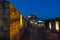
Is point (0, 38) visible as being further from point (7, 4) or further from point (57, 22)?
point (57, 22)

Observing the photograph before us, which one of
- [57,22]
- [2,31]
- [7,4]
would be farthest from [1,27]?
[57,22]

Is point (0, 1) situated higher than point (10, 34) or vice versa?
point (0, 1)

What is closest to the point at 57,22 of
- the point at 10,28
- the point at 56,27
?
the point at 56,27

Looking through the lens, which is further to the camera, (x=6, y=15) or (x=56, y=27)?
(x=56, y=27)

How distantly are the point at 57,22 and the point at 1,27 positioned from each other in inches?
704

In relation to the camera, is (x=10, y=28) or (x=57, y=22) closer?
(x=10, y=28)

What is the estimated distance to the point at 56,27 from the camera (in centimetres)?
2327

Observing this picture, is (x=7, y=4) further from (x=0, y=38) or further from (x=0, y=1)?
(x=0, y=38)

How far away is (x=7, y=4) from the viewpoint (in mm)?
5859

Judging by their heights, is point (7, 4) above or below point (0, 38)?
above

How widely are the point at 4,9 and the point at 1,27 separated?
0.80m

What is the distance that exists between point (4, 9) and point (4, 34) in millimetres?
1095

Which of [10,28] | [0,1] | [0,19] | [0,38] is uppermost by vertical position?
[0,1]

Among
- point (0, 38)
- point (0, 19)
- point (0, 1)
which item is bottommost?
point (0, 38)
